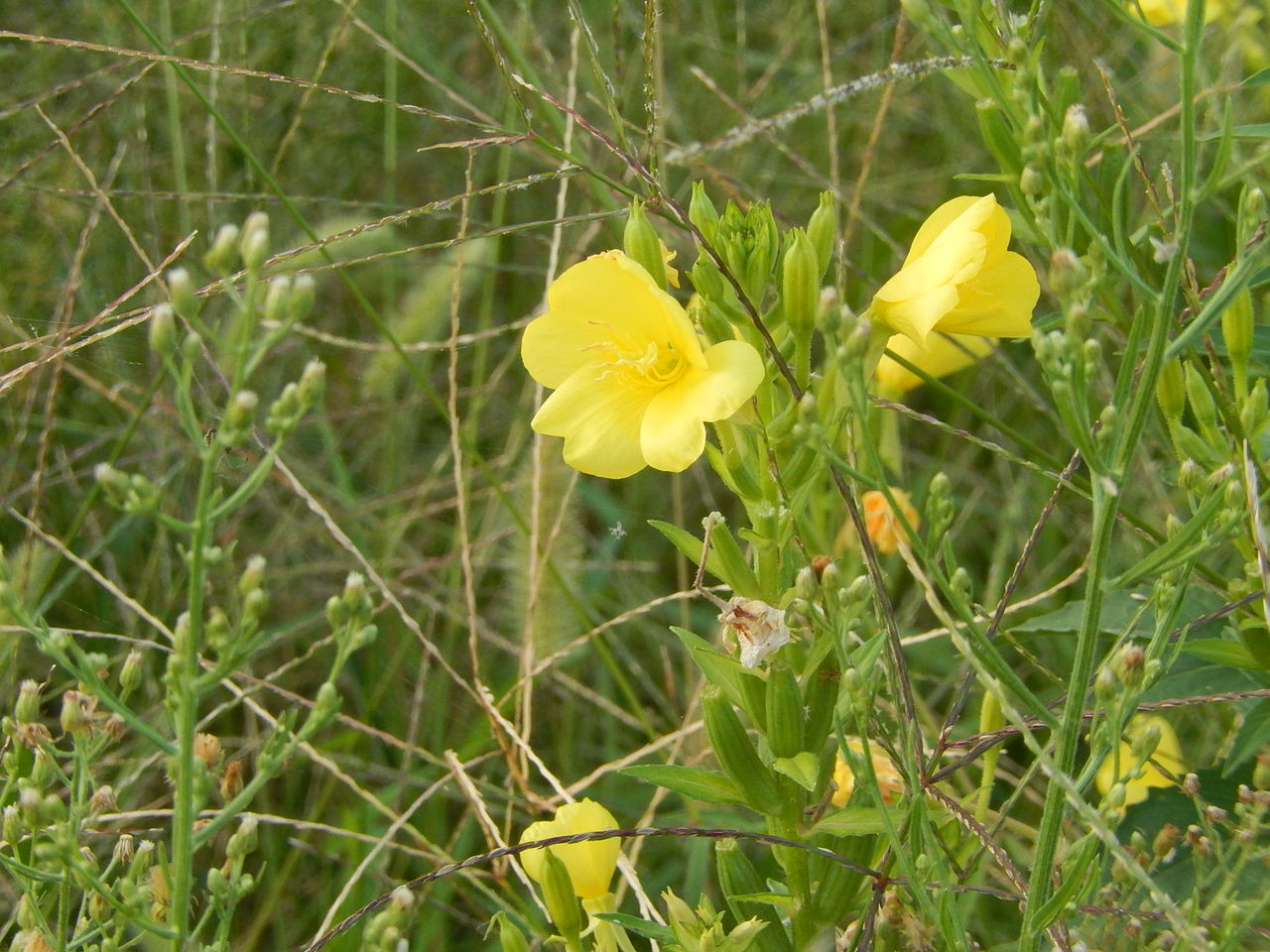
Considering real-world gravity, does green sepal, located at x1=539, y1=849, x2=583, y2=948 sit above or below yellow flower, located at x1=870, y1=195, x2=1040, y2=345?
below

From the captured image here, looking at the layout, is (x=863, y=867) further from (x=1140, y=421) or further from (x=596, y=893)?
(x=1140, y=421)

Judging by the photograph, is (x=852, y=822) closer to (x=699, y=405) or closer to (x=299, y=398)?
(x=699, y=405)

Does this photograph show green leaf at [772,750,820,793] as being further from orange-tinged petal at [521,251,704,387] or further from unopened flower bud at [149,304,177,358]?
unopened flower bud at [149,304,177,358]

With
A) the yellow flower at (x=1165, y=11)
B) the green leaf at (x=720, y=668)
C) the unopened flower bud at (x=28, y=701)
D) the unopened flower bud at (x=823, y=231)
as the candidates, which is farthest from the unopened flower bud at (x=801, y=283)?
the yellow flower at (x=1165, y=11)

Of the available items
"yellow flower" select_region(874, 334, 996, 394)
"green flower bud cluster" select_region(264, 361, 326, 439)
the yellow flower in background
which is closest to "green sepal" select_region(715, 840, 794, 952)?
"green flower bud cluster" select_region(264, 361, 326, 439)

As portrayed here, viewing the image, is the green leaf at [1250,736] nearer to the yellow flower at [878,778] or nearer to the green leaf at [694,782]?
the yellow flower at [878,778]

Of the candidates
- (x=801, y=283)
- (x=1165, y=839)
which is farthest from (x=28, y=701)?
(x=1165, y=839)
